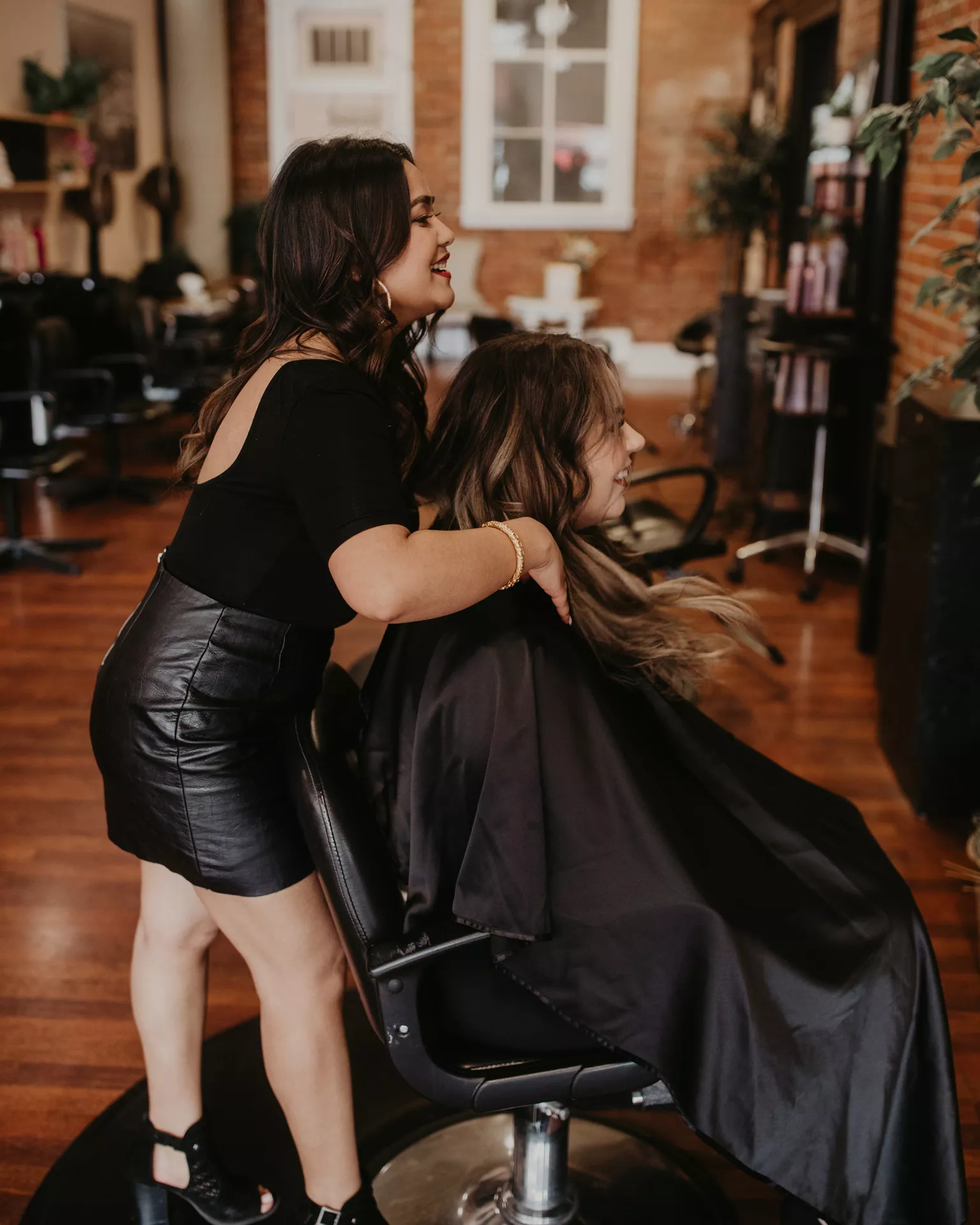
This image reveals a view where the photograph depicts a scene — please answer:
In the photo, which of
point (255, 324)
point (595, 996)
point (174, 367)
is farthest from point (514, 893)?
point (174, 367)

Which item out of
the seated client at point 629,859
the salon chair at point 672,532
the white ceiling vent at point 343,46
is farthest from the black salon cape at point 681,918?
the white ceiling vent at point 343,46

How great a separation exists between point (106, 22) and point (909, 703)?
7.25 m

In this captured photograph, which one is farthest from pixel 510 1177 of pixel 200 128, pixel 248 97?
pixel 248 97

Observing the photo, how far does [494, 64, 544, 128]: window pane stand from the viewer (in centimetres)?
981

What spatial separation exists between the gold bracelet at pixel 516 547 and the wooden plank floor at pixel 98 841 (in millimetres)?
786

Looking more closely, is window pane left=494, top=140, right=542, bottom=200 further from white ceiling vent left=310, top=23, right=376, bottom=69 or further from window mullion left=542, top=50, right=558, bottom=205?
white ceiling vent left=310, top=23, right=376, bottom=69

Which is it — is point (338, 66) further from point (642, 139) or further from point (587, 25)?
point (642, 139)

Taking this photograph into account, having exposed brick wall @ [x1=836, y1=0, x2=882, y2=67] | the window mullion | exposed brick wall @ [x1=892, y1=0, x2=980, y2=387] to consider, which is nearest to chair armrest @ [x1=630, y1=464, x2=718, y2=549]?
exposed brick wall @ [x1=892, y1=0, x2=980, y2=387]

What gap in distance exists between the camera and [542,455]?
54.6 inches

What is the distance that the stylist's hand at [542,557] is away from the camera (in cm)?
128

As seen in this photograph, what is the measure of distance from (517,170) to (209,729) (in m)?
9.45

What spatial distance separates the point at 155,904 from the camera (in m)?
1.57

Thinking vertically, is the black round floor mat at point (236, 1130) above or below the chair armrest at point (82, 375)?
below

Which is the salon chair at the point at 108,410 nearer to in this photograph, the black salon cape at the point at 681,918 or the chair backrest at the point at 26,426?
the chair backrest at the point at 26,426
